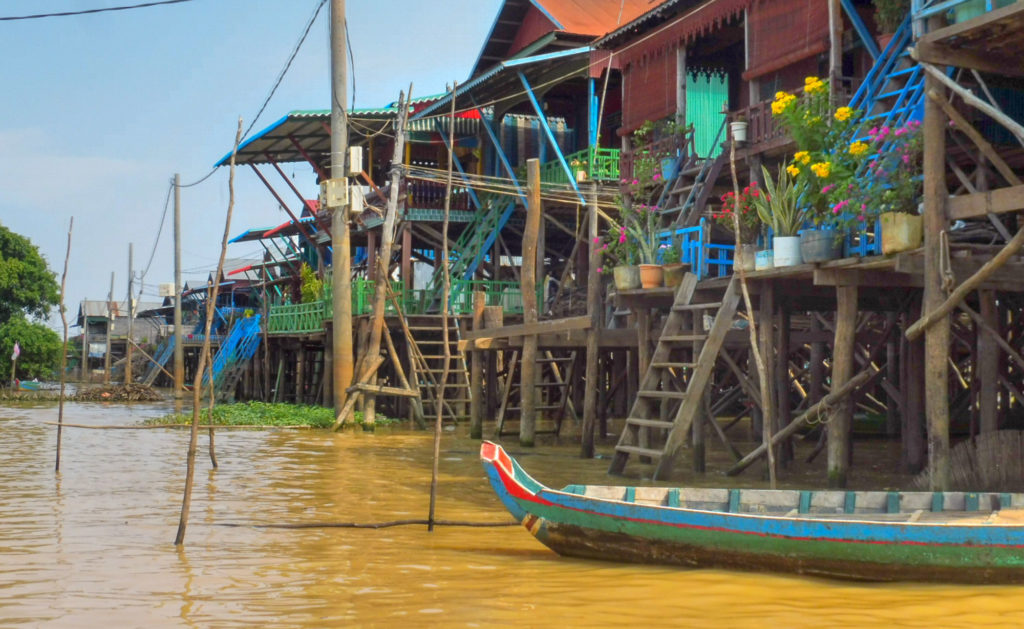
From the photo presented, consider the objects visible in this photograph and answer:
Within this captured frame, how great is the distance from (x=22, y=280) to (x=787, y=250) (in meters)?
32.7

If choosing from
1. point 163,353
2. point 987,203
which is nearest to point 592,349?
point 987,203

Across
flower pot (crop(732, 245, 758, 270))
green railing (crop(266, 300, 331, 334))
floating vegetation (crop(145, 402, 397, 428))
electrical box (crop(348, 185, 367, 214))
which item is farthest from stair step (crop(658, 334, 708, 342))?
green railing (crop(266, 300, 331, 334))

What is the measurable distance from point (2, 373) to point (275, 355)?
30.1 feet

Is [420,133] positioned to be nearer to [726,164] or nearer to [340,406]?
[340,406]

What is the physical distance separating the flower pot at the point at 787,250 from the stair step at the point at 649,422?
2.13 m

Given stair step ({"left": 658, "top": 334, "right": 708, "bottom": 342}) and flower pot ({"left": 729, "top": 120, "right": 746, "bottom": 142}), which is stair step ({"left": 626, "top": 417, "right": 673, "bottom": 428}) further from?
flower pot ({"left": 729, "top": 120, "right": 746, "bottom": 142})

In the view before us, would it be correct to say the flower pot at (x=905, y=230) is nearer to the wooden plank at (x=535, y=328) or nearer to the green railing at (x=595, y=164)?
the wooden plank at (x=535, y=328)

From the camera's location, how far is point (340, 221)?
20.9 m

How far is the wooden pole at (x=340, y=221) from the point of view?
20.7 metres

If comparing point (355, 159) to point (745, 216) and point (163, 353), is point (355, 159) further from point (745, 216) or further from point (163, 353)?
point (163, 353)

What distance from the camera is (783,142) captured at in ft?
47.1

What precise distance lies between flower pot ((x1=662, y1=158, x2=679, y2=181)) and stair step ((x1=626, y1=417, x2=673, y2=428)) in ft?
17.0

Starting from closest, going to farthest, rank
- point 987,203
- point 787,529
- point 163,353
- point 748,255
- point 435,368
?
point 787,529 < point 987,203 < point 748,255 < point 435,368 < point 163,353

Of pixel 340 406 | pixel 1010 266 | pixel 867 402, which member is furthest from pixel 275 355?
pixel 1010 266
